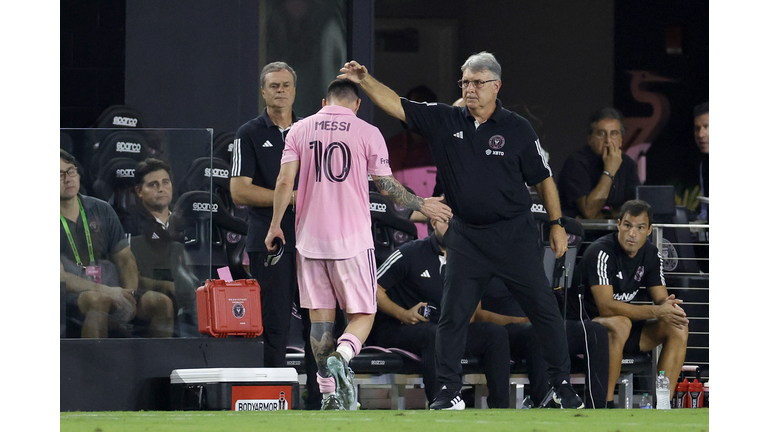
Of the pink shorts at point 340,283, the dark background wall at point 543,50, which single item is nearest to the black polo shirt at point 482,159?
the pink shorts at point 340,283

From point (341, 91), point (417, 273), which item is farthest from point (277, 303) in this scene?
point (341, 91)

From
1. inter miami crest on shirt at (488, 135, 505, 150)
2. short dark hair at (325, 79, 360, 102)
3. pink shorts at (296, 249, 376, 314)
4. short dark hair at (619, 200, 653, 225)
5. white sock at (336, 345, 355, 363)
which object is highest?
short dark hair at (325, 79, 360, 102)

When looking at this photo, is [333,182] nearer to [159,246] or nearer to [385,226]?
[159,246]

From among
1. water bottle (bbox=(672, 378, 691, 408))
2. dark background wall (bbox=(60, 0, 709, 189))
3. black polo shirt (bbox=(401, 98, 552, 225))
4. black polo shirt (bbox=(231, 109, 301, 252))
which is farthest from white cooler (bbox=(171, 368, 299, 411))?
dark background wall (bbox=(60, 0, 709, 189))

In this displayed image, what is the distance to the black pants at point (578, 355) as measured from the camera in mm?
7680

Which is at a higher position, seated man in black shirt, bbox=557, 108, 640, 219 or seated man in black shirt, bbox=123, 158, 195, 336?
seated man in black shirt, bbox=557, 108, 640, 219

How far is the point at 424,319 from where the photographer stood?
7.79 meters

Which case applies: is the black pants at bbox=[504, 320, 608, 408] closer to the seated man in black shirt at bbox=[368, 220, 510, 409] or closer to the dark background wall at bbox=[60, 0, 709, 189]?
the seated man in black shirt at bbox=[368, 220, 510, 409]

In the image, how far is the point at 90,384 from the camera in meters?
6.62

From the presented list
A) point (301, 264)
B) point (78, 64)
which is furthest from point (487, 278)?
point (78, 64)

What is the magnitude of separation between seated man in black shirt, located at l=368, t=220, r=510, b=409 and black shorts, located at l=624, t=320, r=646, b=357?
3.63 ft

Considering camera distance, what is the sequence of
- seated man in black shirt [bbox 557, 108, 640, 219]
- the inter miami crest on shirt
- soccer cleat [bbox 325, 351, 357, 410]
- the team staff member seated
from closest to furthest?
soccer cleat [bbox 325, 351, 357, 410], the inter miami crest on shirt, the team staff member seated, seated man in black shirt [bbox 557, 108, 640, 219]

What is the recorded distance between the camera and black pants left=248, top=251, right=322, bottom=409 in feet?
23.1

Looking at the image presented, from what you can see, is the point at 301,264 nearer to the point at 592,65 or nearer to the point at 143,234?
the point at 143,234
